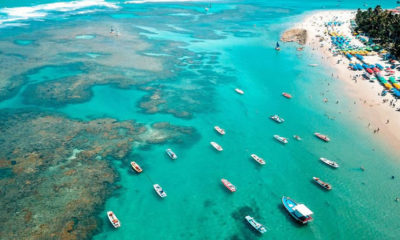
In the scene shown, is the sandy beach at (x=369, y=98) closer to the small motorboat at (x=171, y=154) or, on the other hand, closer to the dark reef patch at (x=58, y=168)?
the dark reef patch at (x=58, y=168)

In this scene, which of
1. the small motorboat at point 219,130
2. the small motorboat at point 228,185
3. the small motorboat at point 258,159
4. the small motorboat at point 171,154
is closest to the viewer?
the small motorboat at point 228,185

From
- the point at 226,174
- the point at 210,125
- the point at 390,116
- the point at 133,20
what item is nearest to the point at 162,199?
the point at 226,174

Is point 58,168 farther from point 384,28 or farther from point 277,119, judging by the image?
point 384,28

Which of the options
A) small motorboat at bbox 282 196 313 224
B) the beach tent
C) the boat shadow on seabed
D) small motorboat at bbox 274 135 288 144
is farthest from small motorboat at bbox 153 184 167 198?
the beach tent

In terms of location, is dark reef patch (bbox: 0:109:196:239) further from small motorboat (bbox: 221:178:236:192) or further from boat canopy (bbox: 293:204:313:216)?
boat canopy (bbox: 293:204:313:216)

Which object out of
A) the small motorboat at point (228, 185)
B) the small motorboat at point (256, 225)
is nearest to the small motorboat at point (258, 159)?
the small motorboat at point (228, 185)

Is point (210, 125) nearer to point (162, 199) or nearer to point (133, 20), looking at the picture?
point (162, 199)
